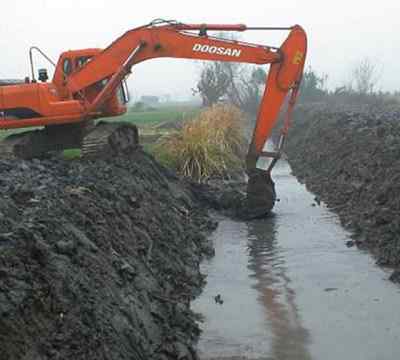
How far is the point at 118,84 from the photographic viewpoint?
12578mm

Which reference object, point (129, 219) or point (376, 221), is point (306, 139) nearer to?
point (376, 221)

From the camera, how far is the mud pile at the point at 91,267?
4648mm

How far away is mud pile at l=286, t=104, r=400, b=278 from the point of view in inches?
397

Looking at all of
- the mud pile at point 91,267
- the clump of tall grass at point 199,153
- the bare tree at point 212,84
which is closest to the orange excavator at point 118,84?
the mud pile at point 91,267

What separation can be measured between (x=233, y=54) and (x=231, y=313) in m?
5.94

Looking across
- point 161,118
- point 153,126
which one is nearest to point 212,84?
point 161,118

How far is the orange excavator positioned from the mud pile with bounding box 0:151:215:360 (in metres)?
1.58

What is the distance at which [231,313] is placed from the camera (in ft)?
25.0

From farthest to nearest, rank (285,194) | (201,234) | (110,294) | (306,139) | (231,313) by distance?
(306,139)
(285,194)
(201,234)
(231,313)
(110,294)

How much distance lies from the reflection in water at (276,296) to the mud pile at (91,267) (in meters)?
0.85

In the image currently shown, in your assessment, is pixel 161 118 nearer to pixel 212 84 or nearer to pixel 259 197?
pixel 212 84

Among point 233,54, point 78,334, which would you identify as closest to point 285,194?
point 233,54

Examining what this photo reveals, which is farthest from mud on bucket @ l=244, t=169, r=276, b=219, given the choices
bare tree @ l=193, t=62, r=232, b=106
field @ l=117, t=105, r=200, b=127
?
bare tree @ l=193, t=62, r=232, b=106

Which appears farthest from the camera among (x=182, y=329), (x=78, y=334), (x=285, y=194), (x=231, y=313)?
(x=285, y=194)
